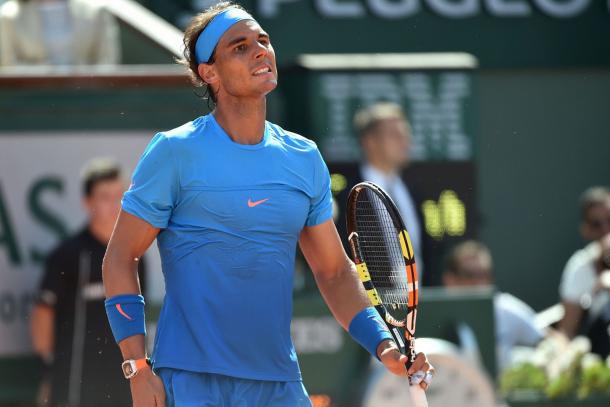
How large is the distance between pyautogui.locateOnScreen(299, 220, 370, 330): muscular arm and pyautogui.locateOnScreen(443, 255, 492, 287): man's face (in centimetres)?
411

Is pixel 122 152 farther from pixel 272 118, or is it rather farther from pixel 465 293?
pixel 465 293

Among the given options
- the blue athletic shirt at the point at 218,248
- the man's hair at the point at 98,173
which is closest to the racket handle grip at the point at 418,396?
the blue athletic shirt at the point at 218,248

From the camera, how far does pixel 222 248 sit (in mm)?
3904

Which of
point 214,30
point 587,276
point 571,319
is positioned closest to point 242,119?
point 214,30

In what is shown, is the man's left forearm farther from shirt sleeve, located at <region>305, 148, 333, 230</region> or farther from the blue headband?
the blue headband

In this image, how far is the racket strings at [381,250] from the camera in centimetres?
441

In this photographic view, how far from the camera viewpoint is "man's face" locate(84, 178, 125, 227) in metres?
7.65

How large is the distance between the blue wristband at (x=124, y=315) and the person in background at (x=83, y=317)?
359cm

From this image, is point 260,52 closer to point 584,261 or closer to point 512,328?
point 512,328

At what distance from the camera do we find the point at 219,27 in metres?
4.05

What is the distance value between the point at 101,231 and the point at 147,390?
13.0ft

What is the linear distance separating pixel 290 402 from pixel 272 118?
4.24 metres

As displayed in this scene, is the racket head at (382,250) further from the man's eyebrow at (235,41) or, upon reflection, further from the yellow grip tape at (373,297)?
the man's eyebrow at (235,41)

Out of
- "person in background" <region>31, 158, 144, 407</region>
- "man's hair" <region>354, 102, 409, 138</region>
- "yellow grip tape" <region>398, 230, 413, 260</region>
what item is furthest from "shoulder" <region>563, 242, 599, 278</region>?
"yellow grip tape" <region>398, 230, 413, 260</region>
